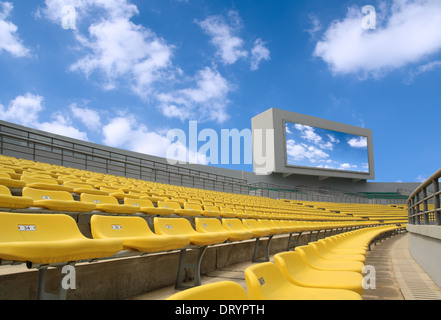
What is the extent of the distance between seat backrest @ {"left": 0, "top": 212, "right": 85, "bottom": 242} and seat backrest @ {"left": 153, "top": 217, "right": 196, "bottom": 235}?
Result: 0.81m

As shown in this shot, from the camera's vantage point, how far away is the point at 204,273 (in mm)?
3139

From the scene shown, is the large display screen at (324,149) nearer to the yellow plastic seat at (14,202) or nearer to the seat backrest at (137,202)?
the seat backrest at (137,202)

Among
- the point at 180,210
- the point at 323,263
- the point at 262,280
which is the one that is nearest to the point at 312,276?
the point at 323,263

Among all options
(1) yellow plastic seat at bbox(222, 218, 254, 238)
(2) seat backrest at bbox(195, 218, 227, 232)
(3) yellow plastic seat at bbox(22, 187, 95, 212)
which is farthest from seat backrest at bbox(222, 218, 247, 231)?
(3) yellow plastic seat at bbox(22, 187, 95, 212)

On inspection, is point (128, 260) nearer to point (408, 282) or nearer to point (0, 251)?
point (0, 251)

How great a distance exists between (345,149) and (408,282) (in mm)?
23416

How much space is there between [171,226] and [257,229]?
1384 mm

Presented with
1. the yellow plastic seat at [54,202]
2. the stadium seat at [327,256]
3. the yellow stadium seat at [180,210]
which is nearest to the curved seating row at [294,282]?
the stadium seat at [327,256]

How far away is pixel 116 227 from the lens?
92.7 inches

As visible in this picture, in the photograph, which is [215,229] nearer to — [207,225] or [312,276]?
[207,225]

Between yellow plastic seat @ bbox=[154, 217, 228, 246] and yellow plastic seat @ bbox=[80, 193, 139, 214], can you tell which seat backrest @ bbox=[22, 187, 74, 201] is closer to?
yellow plastic seat @ bbox=[80, 193, 139, 214]

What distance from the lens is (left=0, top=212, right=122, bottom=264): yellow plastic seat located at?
1.33m
